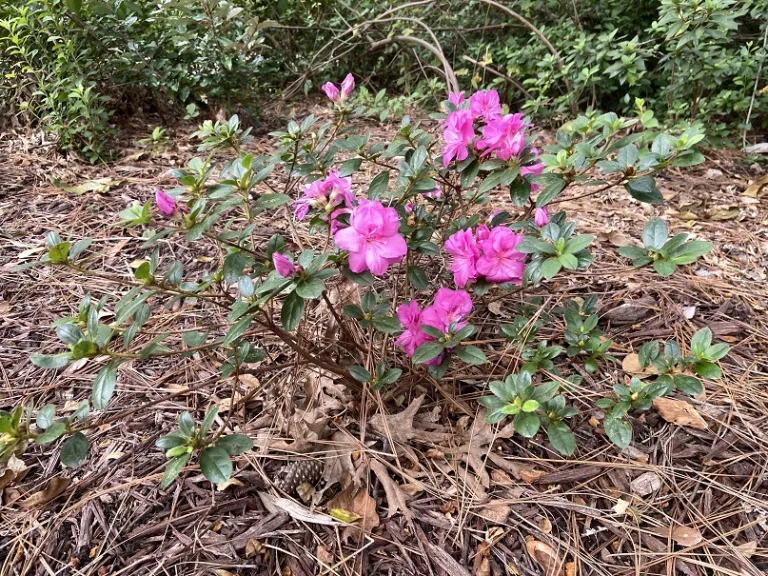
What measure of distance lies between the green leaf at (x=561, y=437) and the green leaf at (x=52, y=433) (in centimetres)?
109

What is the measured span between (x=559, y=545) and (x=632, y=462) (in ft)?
1.11

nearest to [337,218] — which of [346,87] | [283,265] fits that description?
[283,265]

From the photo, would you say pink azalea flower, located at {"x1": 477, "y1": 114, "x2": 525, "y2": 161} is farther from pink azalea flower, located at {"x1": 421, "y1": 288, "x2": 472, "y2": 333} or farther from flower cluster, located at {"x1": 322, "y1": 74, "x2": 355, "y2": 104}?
flower cluster, located at {"x1": 322, "y1": 74, "x2": 355, "y2": 104}

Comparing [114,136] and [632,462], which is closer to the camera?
[632,462]

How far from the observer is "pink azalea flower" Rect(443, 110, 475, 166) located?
1.39 m

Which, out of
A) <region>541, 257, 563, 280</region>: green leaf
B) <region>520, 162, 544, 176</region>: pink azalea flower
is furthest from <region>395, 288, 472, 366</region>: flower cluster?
<region>520, 162, 544, 176</region>: pink azalea flower

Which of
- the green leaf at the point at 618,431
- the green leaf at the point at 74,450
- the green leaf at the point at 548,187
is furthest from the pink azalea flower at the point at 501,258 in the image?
the green leaf at the point at 74,450

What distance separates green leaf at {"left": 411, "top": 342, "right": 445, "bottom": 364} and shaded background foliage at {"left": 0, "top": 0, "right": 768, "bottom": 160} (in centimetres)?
154

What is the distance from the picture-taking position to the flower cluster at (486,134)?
4.41 feet

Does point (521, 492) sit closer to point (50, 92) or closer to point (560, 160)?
point (560, 160)

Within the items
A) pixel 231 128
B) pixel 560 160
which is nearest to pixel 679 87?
pixel 560 160

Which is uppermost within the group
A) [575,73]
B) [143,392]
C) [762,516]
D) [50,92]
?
[50,92]

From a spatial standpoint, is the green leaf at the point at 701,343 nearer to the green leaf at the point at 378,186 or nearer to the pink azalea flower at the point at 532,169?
the pink azalea flower at the point at 532,169

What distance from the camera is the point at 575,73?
336 cm
